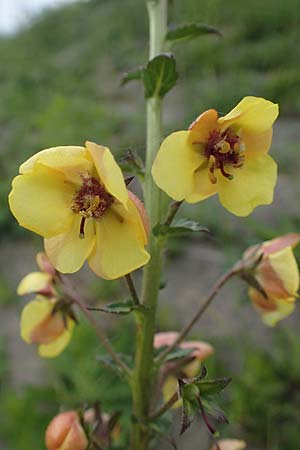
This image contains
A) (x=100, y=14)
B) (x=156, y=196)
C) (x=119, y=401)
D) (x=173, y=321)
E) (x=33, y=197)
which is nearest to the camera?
(x=33, y=197)

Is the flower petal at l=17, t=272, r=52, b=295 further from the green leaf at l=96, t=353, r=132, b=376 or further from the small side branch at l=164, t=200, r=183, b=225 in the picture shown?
the small side branch at l=164, t=200, r=183, b=225

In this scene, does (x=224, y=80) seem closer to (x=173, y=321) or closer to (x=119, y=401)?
(x=173, y=321)

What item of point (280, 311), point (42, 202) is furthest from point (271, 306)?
point (42, 202)

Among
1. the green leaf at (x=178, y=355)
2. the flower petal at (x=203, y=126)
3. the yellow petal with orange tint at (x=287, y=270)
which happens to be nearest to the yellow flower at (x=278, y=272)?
the yellow petal with orange tint at (x=287, y=270)

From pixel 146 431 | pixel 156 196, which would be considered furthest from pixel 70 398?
pixel 156 196

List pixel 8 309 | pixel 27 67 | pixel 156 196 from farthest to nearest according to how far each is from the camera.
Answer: pixel 27 67, pixel 8 309, pixel 156 196

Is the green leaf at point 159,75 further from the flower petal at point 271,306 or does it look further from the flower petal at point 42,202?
the flower petal at point 271,306
